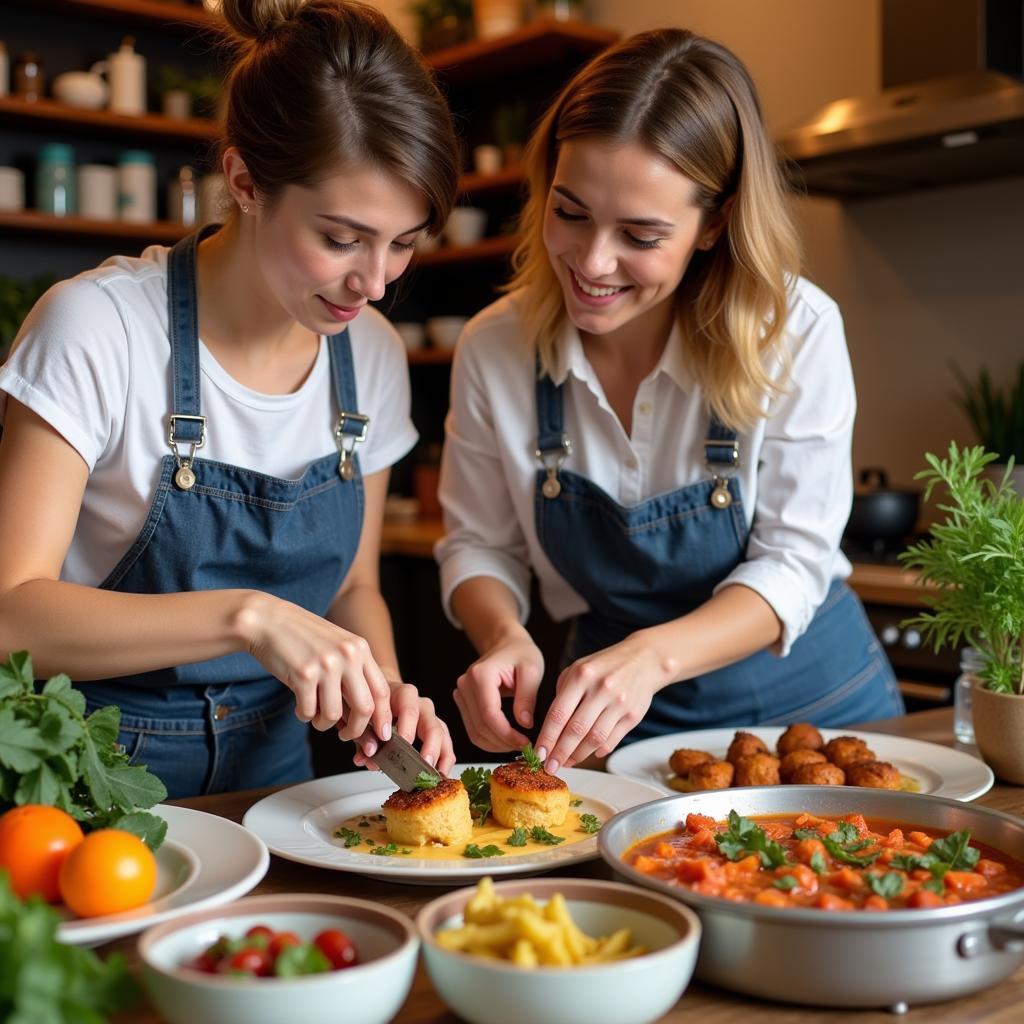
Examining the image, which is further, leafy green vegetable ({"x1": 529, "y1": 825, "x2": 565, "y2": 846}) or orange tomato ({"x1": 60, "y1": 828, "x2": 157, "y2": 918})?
leafy green vegetable ({"x1": 529, "y1": 825, "x2": 565, "y2": 846})

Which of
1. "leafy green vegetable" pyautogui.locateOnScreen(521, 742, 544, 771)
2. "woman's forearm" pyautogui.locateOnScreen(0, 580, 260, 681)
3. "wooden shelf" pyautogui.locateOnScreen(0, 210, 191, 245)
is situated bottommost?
"leafy green vegetable" pyautogui.locateOnScreen(521, 742, 544, 771)

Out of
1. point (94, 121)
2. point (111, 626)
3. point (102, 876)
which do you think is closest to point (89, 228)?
point (94, 121)

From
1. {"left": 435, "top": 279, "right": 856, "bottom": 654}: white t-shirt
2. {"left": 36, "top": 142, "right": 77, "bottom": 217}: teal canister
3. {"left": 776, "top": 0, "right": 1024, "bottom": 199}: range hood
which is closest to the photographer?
{"left": 435, "top": 279, "right": 856, "bottom": 654}: white t-shirt

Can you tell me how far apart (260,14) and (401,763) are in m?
1.00

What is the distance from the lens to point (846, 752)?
1586mm

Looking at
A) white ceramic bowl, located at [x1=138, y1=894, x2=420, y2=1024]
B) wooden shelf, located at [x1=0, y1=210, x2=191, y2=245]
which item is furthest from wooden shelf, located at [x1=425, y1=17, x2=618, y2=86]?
white ceramic bowl, located at [x1=138, y1=894, x2=420, y2=1024]

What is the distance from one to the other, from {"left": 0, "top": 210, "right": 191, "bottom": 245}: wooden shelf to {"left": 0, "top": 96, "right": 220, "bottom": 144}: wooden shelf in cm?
31

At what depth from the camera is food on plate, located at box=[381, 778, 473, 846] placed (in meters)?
1.31

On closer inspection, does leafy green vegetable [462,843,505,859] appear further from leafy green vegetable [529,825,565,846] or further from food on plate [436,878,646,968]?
food on plate [436,878,646,968]

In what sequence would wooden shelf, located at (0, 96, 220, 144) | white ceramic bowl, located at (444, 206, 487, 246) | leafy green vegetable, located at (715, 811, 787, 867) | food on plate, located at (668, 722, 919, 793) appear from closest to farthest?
1. leafy green vegetable, located at (715, 811, 787, 867)
2. food on plate, located at (668, 722, 919, 793)
3. wooden shelf, located at (0, 96, 220, 144)
4. white ceramic bowl, located at (444, 206, 487, 246)

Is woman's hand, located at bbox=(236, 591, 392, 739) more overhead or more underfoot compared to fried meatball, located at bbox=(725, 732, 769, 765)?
more overhead

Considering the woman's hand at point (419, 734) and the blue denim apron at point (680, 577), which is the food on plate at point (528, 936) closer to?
the woman's hand at point (419, 734)

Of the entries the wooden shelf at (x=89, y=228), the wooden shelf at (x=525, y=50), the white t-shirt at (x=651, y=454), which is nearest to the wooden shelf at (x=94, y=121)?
the wooden shelf at (x=89, y=228)

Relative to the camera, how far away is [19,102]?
168 inches
